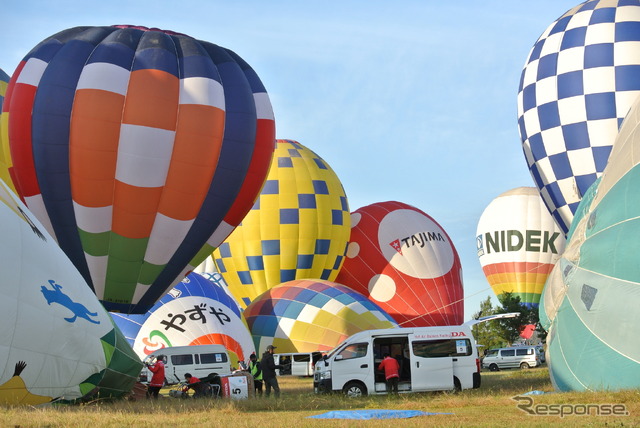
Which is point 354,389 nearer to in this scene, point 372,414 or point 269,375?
point 269,375

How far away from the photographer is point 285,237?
92.0 ft

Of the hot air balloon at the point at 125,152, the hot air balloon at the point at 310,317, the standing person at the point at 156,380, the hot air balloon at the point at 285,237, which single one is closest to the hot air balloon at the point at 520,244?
the hot air balloon at the point at 285,237

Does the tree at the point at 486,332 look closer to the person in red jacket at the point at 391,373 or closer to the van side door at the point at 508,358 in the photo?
the van side door at the point at 508,358

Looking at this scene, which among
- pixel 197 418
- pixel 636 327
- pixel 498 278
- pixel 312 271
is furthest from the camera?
pixel 498 278

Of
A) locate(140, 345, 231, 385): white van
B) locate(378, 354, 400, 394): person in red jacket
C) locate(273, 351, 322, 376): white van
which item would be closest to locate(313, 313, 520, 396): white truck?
locate(378, 354, 400, 394): person in red jacket

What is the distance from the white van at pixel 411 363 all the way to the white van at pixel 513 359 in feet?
52.7

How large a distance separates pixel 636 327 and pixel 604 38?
13.6 m

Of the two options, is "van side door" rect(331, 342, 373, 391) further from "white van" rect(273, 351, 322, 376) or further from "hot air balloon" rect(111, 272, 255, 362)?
"white van" rect(273, 351, 322, 376)

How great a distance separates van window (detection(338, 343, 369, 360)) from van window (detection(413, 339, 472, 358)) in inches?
35.3

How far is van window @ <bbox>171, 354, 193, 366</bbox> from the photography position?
18531 mm

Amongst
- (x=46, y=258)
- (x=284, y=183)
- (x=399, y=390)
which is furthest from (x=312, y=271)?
(x=46, y=258)

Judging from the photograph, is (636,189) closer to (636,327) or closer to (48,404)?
(636,327)

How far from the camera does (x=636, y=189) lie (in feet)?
38.8

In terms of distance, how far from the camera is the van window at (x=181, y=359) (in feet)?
60.8
